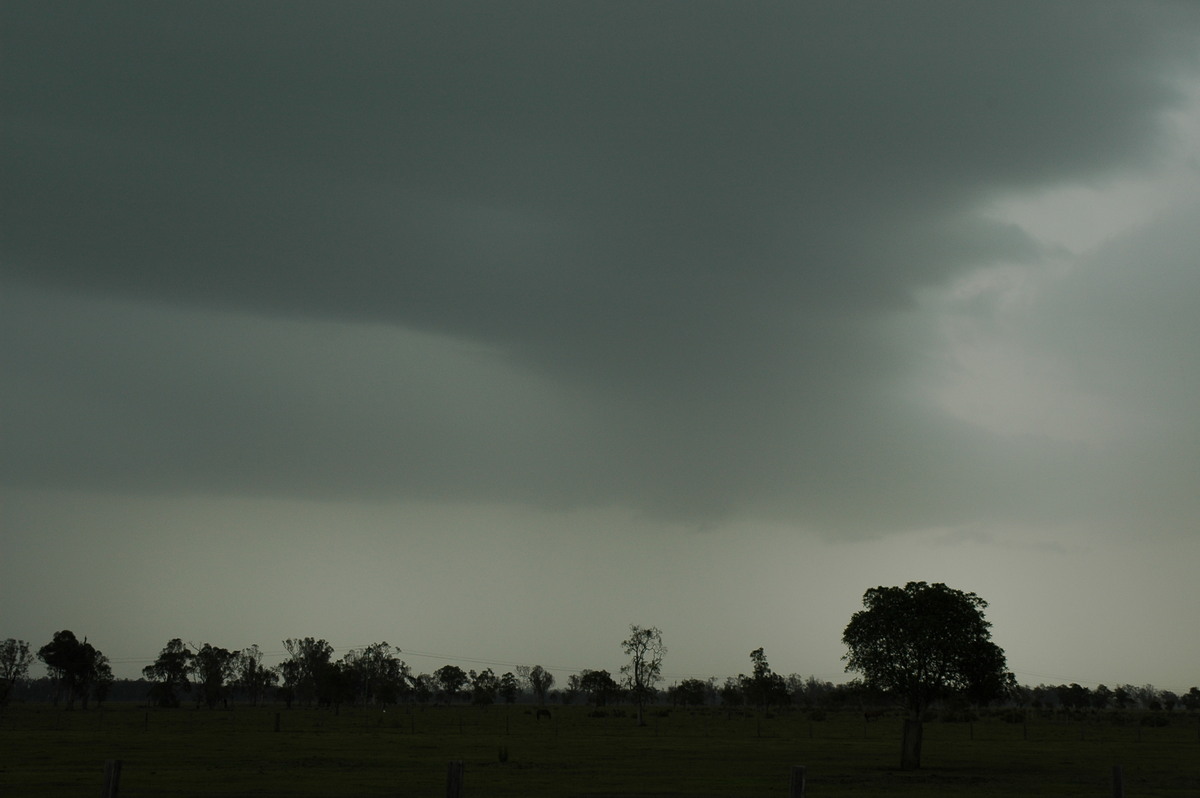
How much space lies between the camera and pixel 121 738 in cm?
6538

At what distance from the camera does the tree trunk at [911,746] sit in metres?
45.1

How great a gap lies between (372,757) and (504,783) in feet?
52.9

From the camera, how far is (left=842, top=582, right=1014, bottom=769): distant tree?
45.3m

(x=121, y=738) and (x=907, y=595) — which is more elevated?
(x=907, y=595)

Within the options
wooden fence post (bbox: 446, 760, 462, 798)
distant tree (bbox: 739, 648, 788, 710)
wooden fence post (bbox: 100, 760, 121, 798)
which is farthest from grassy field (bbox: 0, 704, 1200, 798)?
distant tree (bbox: 739, 648, 788, 710)

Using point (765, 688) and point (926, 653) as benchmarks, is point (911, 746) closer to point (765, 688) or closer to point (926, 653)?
point (926, 653)

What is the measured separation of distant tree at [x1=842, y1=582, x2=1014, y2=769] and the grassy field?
3.45 meters

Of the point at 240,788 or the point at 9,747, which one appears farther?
the point at 9,747

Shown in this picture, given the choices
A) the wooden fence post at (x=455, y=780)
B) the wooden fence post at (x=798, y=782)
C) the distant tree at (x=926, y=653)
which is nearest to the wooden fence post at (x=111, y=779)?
the wooden fence post at (x=455, y=780)

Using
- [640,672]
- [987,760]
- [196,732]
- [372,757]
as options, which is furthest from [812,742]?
[640,672]

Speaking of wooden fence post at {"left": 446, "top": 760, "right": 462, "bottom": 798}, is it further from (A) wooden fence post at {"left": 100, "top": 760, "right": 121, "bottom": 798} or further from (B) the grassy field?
(B) the grassy field

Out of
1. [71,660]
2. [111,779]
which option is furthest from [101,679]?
[111,779]

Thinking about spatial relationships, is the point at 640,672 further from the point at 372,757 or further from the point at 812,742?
the point at 372,757

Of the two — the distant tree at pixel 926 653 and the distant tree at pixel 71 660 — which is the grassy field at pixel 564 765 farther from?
the distant tree at pixel 71 660
